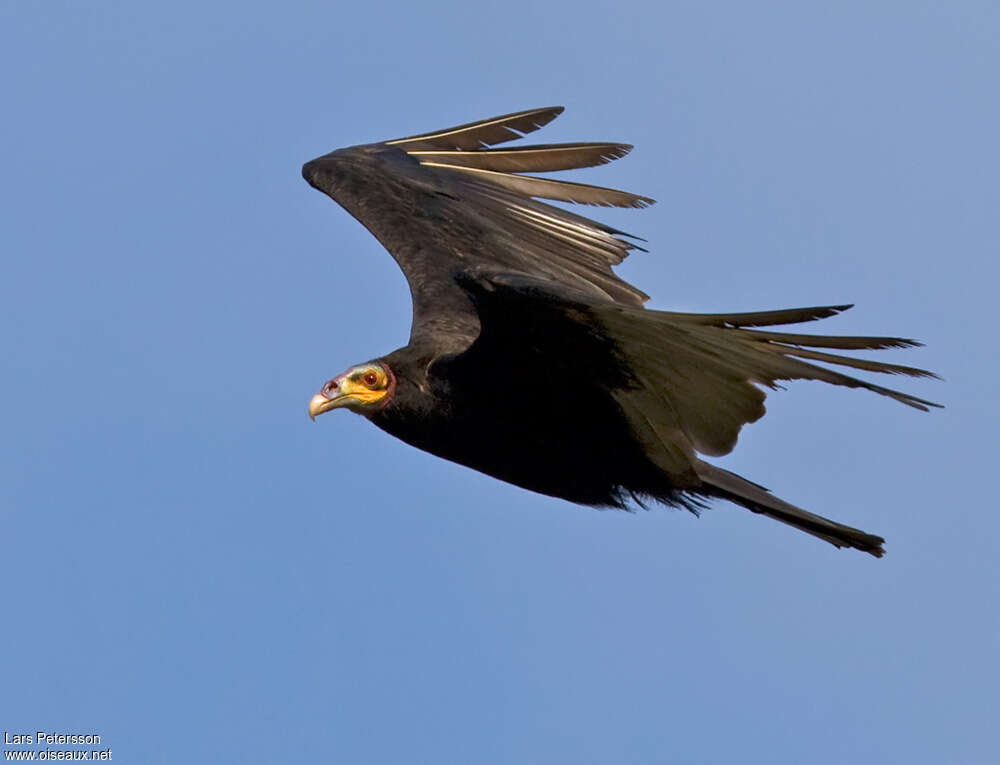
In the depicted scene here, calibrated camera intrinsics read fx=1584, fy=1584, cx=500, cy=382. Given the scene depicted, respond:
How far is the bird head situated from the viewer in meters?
7.27

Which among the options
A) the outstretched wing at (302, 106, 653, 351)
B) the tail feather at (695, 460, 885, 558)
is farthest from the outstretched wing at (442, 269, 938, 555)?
the outstretched wing at (302, 106, 653, 351)

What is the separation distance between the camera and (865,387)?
5.40m

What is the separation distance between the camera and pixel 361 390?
7281 millimetres

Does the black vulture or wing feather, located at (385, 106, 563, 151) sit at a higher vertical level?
wing feather, located at (385, 106, 563, 151)

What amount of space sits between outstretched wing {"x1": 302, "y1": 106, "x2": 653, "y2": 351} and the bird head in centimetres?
59

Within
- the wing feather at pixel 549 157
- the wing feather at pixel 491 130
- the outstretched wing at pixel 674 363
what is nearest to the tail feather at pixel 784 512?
the outstretched wing at pixel 674 363

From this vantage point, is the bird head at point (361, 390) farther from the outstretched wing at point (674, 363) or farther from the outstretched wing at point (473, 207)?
the outstretched wing at point (473, 207)

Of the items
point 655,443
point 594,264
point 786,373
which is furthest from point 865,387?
point 594,264

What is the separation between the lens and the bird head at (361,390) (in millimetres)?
7266

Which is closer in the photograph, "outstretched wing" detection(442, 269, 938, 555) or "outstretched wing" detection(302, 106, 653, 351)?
"outstretched wing" detection(442, 269, 938, 555)

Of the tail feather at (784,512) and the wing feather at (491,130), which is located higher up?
the wing feather at (491,130)

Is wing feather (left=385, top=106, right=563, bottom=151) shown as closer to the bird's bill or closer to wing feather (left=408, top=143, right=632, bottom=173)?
wing feather (left=408, top=143, right=632, bottom=173)

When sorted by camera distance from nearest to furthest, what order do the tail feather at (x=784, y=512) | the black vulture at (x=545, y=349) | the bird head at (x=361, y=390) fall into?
the black vulture at (x=545, y=349)
the tail feather at (x=784, y=512)
the bird head at (x=361, y=390)

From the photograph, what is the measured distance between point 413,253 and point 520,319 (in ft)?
7.51
